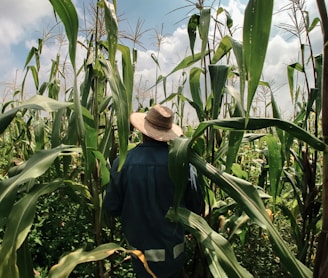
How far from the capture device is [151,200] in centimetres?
150

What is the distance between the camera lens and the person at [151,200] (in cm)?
150

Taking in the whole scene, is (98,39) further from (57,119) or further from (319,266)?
(319,266)

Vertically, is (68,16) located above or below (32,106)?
above

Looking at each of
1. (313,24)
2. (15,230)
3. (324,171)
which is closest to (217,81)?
(324,171)

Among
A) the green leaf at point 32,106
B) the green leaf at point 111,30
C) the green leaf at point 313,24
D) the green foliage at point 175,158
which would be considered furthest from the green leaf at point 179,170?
the green leaf at point 313,24

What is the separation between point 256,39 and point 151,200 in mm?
989

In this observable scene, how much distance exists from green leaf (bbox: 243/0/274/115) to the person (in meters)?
0.90

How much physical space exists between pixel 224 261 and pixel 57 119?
810 millimetres

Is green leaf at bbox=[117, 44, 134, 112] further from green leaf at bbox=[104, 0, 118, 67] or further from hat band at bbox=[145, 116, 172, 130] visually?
hat band at bbox=[145, 116, 172, 130]

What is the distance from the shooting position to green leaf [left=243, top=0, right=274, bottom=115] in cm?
63

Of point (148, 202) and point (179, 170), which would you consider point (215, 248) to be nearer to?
point (179, 170)

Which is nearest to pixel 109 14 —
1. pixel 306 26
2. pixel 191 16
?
pixel 191 16

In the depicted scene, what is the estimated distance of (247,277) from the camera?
3.35 feet

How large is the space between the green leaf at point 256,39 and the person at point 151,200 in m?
0.90
